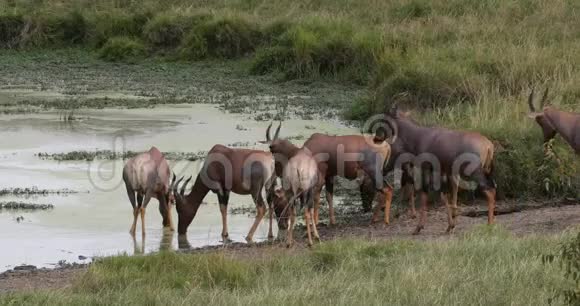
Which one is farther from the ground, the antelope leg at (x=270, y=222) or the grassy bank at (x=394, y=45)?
the grassy bank at (x=394, y=45)

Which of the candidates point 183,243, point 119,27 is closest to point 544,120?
point 183,243

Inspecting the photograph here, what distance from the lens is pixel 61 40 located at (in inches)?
1126

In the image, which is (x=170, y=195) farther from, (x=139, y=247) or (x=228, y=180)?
(x=139, y=247)

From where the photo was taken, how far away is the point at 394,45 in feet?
Result: 71.7

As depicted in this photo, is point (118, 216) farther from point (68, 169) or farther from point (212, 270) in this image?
point (212, 270)

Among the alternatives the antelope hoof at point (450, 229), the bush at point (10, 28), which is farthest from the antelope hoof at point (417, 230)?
the bush at point (10, 28)

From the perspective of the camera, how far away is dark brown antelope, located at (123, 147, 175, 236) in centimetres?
1195

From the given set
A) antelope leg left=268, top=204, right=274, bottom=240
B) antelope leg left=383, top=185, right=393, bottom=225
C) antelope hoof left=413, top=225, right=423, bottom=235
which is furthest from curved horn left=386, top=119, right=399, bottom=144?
antelope leg left=268, top=204, right=274, bottom=240

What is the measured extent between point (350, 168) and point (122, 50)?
596 inches

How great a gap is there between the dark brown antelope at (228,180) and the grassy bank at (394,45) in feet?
8.97

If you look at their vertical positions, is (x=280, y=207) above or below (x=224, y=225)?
above

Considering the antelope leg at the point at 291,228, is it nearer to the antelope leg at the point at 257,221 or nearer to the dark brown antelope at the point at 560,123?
the antelope leg at the point at 257,221

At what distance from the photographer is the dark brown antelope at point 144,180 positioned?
12.0 meters

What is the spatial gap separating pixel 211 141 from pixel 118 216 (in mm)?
4331
